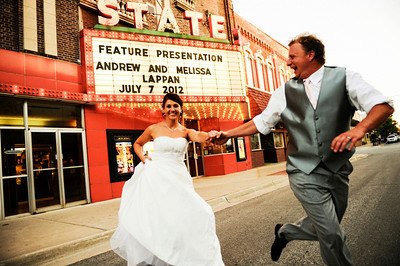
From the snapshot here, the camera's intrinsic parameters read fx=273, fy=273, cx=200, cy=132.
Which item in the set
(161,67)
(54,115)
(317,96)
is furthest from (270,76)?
(317,96)

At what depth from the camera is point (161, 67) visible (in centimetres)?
1037

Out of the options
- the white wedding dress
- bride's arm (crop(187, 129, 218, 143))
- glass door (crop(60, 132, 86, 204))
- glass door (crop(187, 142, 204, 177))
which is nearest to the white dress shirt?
bride's arm (crop(187, 129, 218, 143))

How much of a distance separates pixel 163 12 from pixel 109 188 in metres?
8.26

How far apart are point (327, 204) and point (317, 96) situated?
875 millimetres

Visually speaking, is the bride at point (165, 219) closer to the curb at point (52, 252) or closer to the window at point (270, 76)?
the curb at point (52, 252)

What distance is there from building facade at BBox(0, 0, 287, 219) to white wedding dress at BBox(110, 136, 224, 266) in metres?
6.45

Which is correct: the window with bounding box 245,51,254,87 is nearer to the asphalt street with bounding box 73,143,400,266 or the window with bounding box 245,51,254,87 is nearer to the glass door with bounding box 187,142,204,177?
the glass door with bounding box 187,142,204,177

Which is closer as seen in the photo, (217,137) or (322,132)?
(322,132)

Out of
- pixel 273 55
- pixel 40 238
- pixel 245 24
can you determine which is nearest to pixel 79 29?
pixel 40 238

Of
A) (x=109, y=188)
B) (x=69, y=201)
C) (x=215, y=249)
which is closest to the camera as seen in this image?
(x=215, y=249)

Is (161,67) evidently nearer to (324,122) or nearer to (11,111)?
(11,111)

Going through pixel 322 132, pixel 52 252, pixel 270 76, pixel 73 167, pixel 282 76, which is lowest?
pixel 52 252

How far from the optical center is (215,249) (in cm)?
279

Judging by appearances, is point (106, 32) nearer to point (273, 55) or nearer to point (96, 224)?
point (96, 224)
